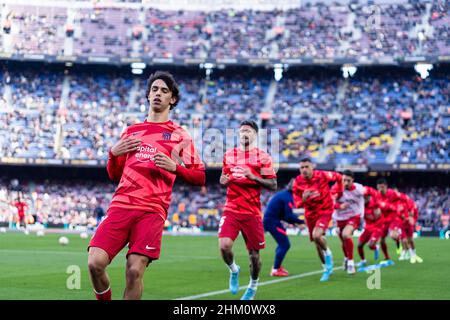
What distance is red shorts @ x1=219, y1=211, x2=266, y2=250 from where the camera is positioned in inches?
507

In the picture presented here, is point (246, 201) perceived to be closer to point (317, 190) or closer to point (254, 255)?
point (254, 255)

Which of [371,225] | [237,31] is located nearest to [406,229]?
[371,225]

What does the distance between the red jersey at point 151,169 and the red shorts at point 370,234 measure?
44.8 feet

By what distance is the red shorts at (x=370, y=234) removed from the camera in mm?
21469

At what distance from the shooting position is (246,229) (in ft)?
42.4

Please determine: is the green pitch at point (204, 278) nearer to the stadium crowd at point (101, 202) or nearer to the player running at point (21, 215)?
the player running at point (21, 215)

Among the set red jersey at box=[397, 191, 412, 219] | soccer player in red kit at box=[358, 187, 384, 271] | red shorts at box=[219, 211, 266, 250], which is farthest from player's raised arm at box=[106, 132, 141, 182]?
red jersey at box=[397, 191, 412, 219]

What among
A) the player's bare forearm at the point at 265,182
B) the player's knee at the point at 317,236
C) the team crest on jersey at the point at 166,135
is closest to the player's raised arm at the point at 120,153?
the team crest on jersey at the point at 166,135

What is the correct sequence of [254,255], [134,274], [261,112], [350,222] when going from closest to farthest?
1. [134,274]
2. [254,255]
3. [350,222]
4. [261,112]

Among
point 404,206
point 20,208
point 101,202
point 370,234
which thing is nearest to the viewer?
point 370,234

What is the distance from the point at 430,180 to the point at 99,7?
1160 inches

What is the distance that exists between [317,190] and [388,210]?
7386mm
